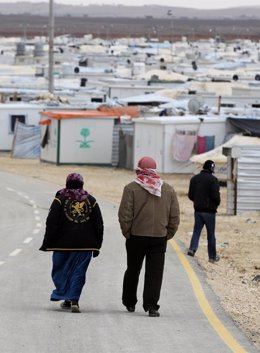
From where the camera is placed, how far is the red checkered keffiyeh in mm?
13227

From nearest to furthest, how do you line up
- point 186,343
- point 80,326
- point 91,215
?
point 186,343 → point 80,326 → point 91,215

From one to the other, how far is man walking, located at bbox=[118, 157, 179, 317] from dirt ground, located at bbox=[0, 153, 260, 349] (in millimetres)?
1004

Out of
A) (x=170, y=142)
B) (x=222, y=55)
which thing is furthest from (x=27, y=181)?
(x=222, y=55)

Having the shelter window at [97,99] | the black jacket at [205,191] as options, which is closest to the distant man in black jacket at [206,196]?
the black jacket at [205,191]

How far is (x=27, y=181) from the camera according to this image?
131 feet

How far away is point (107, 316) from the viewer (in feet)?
43.1

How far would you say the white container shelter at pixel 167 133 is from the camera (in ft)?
140

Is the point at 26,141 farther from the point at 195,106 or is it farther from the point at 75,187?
the point at 75,187

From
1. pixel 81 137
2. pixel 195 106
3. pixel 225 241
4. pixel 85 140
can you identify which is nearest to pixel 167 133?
pixel 85 140

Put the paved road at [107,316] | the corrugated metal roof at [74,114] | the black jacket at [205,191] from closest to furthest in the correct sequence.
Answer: the paved road at [107,316], the black jacket at [205,191], the corrugated metal roof at [74,114]

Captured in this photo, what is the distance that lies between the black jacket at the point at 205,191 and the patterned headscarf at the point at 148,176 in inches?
252

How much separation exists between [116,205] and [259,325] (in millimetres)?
18642

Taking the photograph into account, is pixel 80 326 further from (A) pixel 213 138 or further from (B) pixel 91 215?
(A) pixel 213 138

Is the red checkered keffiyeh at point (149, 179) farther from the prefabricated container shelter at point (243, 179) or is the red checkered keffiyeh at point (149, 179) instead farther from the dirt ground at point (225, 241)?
the prefabricated container shelter at point (243, 179)
